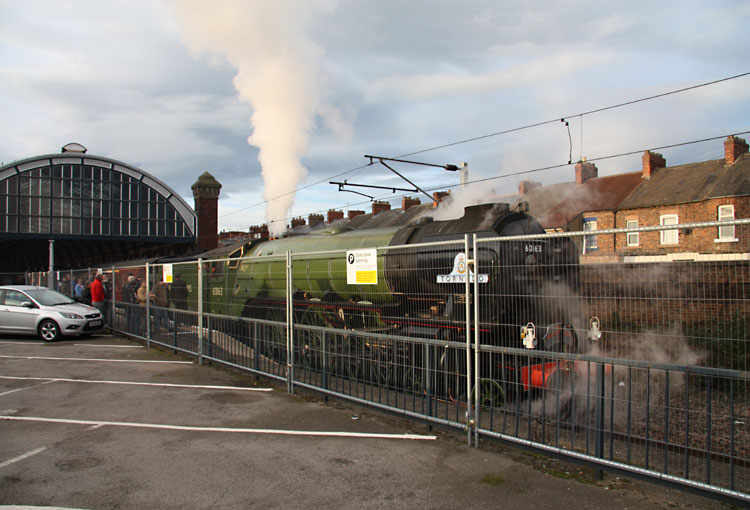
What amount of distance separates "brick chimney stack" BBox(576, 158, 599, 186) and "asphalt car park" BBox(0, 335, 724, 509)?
2675 centimetres

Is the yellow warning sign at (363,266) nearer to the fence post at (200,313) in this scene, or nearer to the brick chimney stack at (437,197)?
the fence post at (200,313)

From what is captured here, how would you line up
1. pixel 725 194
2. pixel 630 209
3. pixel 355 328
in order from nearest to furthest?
pixel 355 328, pixel 725 194, pixel 630 209

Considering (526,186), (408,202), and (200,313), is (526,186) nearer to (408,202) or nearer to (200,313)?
(408,202)

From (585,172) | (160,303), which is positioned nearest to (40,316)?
(160,303)

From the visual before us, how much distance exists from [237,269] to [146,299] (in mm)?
2679

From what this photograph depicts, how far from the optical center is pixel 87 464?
15.7 feet

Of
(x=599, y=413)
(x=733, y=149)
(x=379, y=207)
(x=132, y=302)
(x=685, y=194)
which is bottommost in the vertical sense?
(x=599, y=413)

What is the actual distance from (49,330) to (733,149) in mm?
27706

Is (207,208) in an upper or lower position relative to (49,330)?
upper

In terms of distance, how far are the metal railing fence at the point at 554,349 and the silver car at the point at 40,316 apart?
26.1 ft

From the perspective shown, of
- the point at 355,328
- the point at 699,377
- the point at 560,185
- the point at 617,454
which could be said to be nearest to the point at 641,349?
the point at 699,377

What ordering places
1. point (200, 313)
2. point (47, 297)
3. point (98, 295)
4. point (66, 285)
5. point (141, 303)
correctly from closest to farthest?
point (200, 313) → point (141, 303) → point (47, 297) → point (98, 295) → point (66, 285)

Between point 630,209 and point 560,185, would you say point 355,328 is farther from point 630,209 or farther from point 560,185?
point 560,185

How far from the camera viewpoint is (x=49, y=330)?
13195 millimetres
